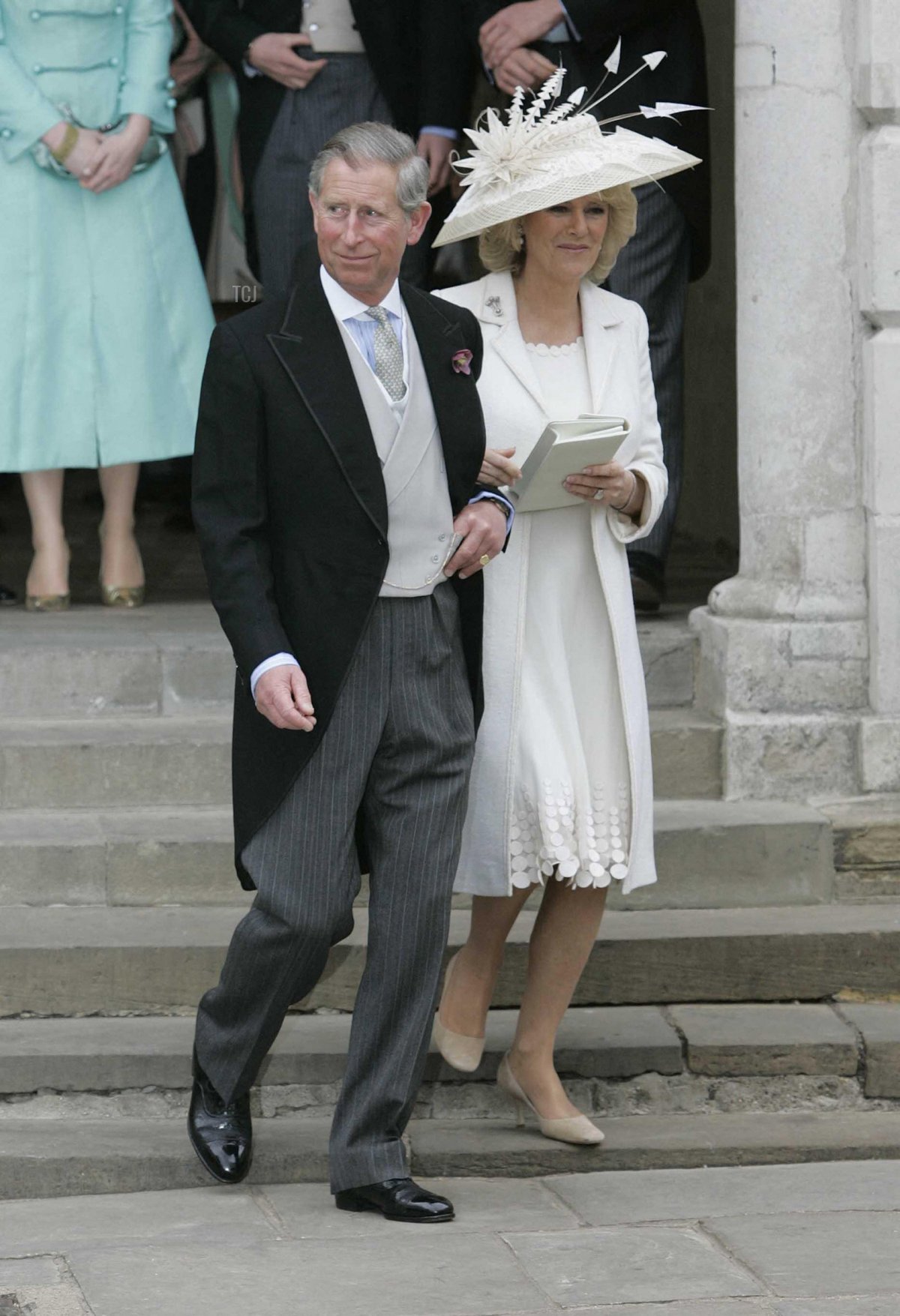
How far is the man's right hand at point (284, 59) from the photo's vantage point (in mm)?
5730

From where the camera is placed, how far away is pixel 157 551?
7.67 metres

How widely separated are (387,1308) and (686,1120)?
1166 mm

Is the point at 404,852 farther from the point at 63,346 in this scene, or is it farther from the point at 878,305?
the point at 63,346

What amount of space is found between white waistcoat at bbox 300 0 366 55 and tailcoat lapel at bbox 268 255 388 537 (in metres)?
2.38

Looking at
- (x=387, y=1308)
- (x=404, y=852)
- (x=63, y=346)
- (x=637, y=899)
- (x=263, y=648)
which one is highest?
(x=63, y=346)

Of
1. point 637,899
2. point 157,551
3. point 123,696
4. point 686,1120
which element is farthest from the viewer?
point 157,551

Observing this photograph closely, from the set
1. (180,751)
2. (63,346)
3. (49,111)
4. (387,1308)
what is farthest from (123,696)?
(387,1308)

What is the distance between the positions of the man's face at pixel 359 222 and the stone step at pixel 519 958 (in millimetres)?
1614

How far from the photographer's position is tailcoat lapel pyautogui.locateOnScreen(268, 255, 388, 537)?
362 cm

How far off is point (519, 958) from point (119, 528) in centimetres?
205

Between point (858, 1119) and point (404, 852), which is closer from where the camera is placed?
point (404, 852)

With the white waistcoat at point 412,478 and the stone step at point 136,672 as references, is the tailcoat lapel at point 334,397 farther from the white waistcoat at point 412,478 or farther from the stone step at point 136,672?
the stone step at point 136,672

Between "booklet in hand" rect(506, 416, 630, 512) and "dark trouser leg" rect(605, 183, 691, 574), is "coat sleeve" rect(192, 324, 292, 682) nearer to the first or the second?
"booklet in hand" rect(506, 416, 630, 512)

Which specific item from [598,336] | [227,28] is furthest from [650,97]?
[598,336]
